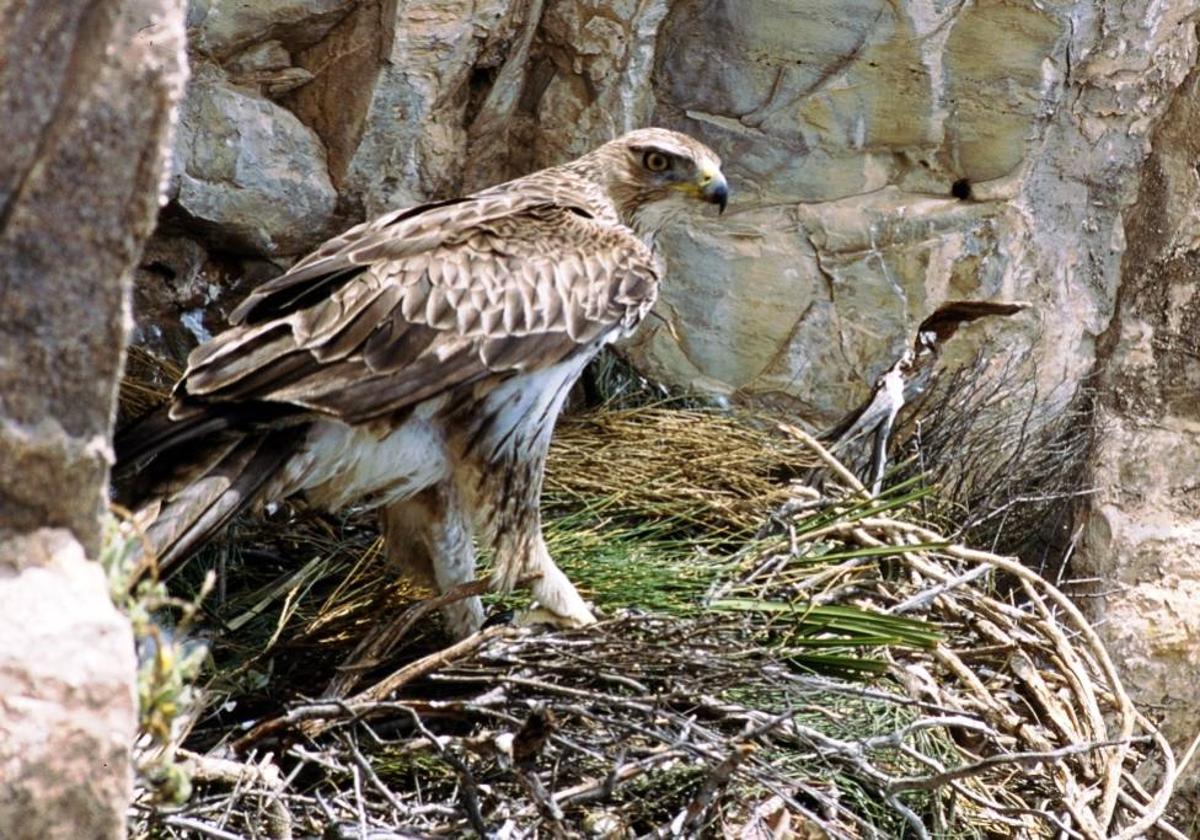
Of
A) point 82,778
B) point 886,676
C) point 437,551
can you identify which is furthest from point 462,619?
point 82,778

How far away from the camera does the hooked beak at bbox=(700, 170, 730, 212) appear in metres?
4.97

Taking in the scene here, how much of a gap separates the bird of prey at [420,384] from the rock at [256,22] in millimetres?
966

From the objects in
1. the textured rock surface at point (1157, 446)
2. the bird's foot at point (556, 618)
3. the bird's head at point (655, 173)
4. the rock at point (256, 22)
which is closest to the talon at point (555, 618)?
the bird's foot at point (556, 618)

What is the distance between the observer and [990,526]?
19.1 feet

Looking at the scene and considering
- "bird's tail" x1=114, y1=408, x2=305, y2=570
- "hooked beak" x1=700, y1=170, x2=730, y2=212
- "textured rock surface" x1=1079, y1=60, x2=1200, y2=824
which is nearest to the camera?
"bird's tail" x1=114, y1=408, x2=305, y2=570

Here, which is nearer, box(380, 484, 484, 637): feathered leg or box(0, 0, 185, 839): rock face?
box(0, 0, 185, 839): rock face

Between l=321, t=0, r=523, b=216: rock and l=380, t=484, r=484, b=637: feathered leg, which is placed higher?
l=321, t=0, r=523, b=216: rock

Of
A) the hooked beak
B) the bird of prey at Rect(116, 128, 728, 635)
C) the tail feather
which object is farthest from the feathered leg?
the hooked beak

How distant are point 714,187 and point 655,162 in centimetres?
17

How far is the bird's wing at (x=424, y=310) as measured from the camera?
13.2 ft

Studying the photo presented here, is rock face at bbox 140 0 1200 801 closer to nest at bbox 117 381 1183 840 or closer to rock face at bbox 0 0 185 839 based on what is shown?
nest at bbox 117 381 1183 840

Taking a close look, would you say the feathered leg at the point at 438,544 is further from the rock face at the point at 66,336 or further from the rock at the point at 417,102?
the rock face at the point at 66,336

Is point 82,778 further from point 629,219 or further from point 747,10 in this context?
point 747,10

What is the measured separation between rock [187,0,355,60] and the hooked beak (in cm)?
121
